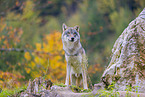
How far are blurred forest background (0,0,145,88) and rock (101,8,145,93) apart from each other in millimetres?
441

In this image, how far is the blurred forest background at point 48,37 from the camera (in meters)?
11.0

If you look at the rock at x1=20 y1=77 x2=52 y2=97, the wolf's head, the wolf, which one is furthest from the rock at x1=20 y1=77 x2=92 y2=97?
the wolf's head

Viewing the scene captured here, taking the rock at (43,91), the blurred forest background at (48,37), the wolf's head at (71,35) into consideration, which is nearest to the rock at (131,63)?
the blurred forest background at (48,37)

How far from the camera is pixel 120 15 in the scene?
75.6 feet

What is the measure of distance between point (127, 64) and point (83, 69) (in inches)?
71.1

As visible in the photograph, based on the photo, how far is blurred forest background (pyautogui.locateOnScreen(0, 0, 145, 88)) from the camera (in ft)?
36.0

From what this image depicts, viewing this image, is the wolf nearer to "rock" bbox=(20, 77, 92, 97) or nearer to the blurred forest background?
the blurred forest background

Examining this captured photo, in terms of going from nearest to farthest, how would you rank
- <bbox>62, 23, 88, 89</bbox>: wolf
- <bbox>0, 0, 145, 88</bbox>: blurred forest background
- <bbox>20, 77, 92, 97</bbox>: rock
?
<bbox>20, 77, 92, 97</bbox>: rock < <bbox>62, 23, 88, 89</bbox>: wolf < <bbox>0, 0, 145, 88</bbox>: blurred forest background

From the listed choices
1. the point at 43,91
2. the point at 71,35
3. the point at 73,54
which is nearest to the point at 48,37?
the point at 71,35

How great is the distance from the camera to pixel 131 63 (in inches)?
202

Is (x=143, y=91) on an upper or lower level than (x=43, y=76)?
lower

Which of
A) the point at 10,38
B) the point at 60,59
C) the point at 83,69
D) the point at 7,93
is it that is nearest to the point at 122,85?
the point at 83,69

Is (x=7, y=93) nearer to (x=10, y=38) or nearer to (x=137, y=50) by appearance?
(x=137, y=50)

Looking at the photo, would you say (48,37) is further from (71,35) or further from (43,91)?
(43,91)
